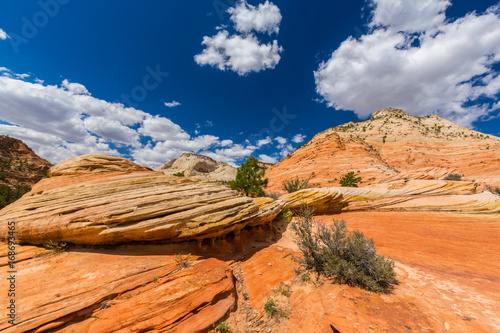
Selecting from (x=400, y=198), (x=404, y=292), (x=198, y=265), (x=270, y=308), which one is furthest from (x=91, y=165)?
(x=400, y=198)

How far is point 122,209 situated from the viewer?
23.7 ft

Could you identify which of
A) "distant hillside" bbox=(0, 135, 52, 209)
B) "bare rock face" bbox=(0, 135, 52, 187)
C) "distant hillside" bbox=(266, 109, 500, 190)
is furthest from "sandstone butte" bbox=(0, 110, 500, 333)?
"bare rock face" bbox=(0, 135, 52, 187)

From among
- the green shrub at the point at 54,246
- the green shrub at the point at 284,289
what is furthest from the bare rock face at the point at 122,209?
the green shrub at the point at 284,289

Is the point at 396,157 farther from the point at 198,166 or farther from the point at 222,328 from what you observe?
the point at 198,166

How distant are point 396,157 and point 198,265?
A: 47977 millimetres

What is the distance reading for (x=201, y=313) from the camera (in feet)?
16.6

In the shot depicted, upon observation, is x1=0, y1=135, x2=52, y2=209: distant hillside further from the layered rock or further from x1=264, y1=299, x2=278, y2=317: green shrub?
x1=264, y1=299, x2=278, y2=317: green shrub

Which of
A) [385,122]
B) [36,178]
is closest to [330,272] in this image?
[385,122]

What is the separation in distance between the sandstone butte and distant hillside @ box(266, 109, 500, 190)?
60.5ft

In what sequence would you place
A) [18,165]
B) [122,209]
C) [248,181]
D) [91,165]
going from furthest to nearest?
[18,165], [248,181], [91,165], [122,209]

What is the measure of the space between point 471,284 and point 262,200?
8.84 metres

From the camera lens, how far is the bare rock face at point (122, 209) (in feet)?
22.5

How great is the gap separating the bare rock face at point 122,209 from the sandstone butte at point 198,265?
0.16ft

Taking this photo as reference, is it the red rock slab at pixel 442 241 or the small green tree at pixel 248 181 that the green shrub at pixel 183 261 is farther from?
the small green tree at pixel 248 181
